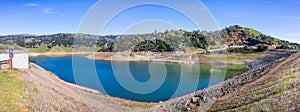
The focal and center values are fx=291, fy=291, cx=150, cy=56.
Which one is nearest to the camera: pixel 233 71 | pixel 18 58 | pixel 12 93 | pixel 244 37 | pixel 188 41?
pixel 12 93

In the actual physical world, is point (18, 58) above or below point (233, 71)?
above

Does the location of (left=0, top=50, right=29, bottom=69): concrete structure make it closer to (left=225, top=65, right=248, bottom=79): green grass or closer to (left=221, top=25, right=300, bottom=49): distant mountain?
(left=225, top=65, right=248, bottom=79): green grass

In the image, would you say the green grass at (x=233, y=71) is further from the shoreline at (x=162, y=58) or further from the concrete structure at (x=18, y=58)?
the concrete structure at (x=18, y=58)

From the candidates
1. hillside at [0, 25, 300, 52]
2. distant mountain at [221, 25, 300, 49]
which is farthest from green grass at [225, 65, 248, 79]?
distant mountain at [221, 25, 300, 49]

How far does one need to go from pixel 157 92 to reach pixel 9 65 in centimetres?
2204

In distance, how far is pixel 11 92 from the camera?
14.5 m

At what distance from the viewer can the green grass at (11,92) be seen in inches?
516

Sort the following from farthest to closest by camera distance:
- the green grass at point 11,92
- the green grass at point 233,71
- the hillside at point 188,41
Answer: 1. the hillside at point 188,41
2. the green grass at point 233,71
3. the green grass at point 11,92

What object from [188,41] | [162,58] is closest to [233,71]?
[162,58]

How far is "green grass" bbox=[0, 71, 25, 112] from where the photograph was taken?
1311 cm

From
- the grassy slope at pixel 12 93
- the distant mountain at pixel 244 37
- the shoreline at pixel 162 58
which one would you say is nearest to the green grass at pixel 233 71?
the shoreline at pixel 162 58

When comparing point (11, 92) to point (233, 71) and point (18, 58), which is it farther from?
point (233, 71)

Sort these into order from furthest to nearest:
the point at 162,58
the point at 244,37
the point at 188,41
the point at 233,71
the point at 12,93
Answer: the point at 244,37, the point at 188,41, the point at 162,58, the point at 233,71, the point at 12,93

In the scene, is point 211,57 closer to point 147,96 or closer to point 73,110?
point 147,96
